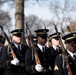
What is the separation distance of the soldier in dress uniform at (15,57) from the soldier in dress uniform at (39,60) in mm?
388

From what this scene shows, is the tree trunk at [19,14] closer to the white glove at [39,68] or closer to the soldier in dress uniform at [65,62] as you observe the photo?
the white glove at [39,68]

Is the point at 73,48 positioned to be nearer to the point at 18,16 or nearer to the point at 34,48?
the point at 34,48

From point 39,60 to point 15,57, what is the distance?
30.2 inches

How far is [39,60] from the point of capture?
24.1 feet

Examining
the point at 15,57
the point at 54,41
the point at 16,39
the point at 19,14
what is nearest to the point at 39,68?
the point at 15,57

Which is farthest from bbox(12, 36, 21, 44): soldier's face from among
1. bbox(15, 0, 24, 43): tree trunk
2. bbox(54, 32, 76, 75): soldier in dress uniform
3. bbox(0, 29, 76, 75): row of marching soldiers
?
bbox(15, 0, 24, 43): tree trunk

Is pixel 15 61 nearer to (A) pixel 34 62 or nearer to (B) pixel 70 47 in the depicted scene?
(A) pixel 34 62

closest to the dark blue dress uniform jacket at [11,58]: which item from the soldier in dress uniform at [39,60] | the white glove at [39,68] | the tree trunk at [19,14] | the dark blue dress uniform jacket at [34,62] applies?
the soldier in dress uniform at [39,60]

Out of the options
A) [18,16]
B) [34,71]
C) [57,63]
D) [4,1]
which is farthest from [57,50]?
[4,1]

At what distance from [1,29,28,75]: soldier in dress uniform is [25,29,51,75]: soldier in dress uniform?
0.39 m

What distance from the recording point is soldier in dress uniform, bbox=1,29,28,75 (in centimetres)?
784

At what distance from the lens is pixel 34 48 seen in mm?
7453

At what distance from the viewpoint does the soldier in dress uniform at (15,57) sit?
7.84 metres

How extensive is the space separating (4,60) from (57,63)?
2.27m
